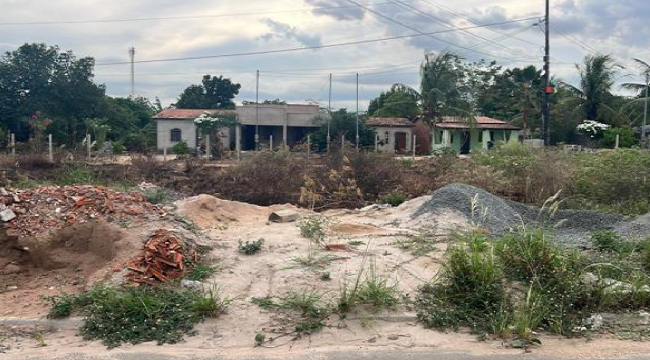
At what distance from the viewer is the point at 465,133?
38.8 metres

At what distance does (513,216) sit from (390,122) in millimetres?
28613

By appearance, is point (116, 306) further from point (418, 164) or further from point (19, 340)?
point (418, 164)

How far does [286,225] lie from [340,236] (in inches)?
62.9

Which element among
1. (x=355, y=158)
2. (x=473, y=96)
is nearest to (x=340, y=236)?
(x=355, y=158)

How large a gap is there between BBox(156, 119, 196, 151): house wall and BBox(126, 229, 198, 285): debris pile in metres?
34.3

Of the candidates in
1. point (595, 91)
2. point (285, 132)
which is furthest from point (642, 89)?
point (285, 132)

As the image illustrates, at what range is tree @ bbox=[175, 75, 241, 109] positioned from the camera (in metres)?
55.0

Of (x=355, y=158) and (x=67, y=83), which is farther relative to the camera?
(x=67, y=83)

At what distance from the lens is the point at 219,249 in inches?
309

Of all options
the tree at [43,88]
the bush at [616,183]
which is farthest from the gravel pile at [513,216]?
the tree at [43,88]

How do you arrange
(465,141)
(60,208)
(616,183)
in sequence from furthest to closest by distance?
(465,141) → (616,183) → (60,208)

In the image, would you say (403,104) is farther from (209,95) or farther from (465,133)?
(209,95)

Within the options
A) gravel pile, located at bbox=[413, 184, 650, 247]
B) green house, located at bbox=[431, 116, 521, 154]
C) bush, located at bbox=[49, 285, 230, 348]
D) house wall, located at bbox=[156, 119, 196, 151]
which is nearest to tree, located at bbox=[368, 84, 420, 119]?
green house, located at bbox=[431, 116, 521, 154]

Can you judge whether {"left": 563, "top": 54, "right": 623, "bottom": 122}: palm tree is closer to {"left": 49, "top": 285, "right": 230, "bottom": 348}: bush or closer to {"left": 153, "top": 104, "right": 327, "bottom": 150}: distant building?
{"left": 153, "top": 104, "right": 327, "bottom": 150}: distant building
